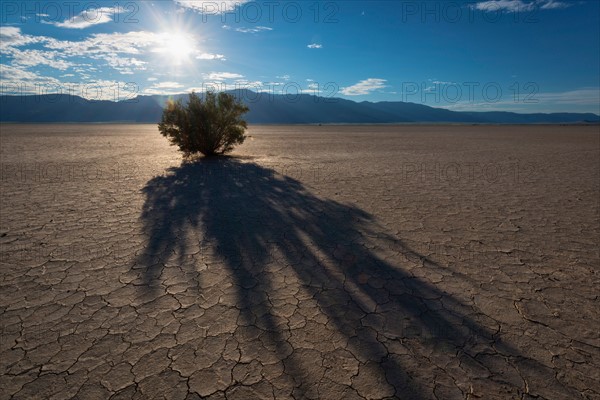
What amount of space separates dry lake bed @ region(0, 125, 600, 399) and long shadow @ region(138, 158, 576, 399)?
0.02m

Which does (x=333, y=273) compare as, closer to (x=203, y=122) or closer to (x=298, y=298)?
(x=298, y=298)

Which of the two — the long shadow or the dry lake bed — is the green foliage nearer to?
the long shadow

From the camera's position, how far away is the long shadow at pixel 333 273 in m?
2.85

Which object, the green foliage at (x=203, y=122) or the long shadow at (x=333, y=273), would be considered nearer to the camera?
the long shadow at (x=333, y=273)

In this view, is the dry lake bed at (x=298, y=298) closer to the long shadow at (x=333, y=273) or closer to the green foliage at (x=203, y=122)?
the long shadow at (x=333, y=273)

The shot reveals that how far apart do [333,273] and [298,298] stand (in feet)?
2.48

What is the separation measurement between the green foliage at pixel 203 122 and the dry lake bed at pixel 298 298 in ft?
27.0

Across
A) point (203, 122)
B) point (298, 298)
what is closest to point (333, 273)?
point (298, 298)

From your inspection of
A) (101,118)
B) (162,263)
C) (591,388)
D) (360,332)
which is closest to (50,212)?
(162,263)

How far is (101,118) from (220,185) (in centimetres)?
20435

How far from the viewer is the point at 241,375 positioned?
2.60m

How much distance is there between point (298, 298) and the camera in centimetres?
367

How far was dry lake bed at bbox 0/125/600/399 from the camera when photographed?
2566 mm

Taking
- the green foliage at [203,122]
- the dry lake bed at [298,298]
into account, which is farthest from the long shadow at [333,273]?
the green foliage at [203,122]
